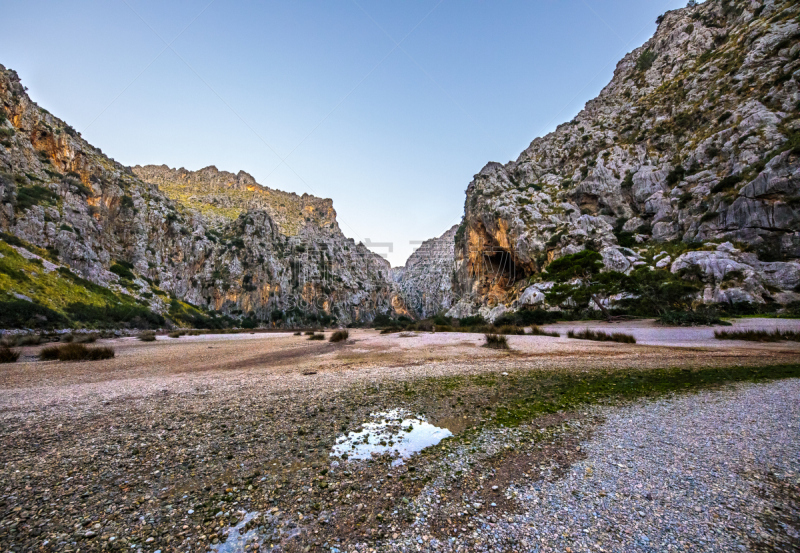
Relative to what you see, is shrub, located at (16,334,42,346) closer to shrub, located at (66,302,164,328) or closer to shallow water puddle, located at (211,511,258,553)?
shrub, located at (66,302,164,328)

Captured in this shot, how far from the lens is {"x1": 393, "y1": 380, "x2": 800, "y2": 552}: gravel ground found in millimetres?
2109

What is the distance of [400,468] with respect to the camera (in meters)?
3.40

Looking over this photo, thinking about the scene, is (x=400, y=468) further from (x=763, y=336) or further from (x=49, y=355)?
(x=763, y=336)

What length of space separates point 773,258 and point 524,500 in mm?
44225

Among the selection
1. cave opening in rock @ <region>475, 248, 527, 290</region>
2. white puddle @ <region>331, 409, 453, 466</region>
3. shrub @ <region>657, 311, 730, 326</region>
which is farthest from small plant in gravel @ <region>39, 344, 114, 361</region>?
cave opening in rock @ <region>475, 248, 527, 290</region>

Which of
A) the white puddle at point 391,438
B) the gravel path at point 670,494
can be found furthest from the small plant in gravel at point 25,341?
the gravel path at point 670,494

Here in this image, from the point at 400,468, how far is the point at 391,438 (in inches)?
34.9

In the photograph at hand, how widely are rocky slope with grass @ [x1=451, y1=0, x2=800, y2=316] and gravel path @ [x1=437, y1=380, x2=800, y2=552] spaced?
34249 mm

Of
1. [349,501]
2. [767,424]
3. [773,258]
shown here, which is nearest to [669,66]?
[773,258]

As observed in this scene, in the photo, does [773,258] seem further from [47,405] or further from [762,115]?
[47,405]

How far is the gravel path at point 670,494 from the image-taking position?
211cm

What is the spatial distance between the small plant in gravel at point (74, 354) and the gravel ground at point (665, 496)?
16.7 metres

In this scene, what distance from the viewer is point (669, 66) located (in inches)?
2174

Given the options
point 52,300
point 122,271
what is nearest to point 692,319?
point 52,300
